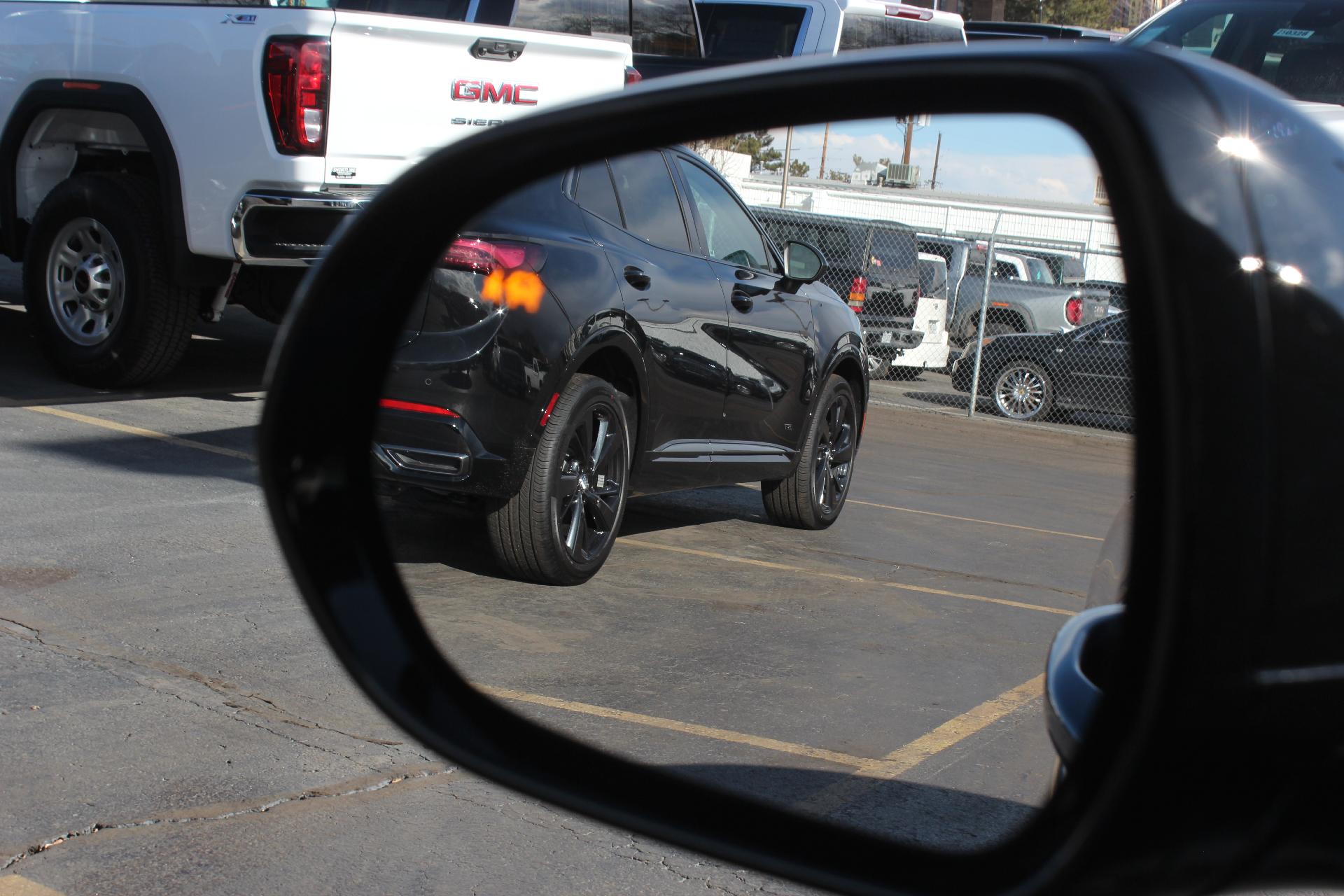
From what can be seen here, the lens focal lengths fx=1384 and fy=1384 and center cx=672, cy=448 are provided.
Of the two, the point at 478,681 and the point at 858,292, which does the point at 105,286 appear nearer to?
the point at 858,292

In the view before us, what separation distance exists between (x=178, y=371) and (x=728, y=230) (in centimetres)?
584

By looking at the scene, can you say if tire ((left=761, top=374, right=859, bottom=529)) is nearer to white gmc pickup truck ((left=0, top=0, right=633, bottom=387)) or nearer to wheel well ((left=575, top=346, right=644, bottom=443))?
wheel well ((left=575, top=346, right=644, bottom=443))

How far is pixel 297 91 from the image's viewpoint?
Result: 24.6 ft

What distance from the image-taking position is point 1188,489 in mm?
885

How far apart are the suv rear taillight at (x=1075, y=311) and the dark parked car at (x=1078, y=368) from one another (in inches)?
0.6

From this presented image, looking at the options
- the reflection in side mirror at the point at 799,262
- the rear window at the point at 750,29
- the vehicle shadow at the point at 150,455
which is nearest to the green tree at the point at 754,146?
the reflection in side mirror at the point at 799,262

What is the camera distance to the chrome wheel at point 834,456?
7.27 metres

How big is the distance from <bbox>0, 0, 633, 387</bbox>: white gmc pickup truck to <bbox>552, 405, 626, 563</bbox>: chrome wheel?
8.73 ft

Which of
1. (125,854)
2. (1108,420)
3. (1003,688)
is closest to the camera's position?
(1108,420)

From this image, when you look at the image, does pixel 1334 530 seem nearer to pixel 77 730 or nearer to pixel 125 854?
pixel 125 854

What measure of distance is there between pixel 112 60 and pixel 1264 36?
619cm

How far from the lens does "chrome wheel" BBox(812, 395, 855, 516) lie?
727cm

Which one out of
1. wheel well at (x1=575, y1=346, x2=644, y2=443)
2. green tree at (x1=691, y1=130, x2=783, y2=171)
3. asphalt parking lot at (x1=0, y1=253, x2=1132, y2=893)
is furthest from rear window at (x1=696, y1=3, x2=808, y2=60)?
green tree at (x1=691, y1=130, x2=783, y2=171)

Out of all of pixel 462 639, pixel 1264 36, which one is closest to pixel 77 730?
pixel 462 639
